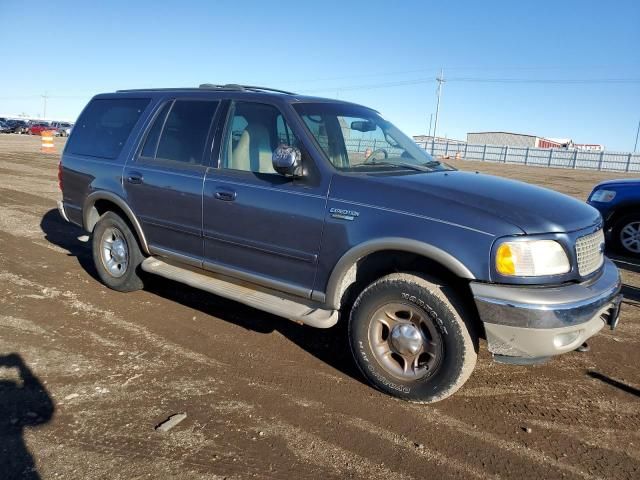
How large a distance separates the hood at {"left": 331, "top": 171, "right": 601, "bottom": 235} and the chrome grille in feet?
0.32

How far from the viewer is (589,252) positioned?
334 centimetres

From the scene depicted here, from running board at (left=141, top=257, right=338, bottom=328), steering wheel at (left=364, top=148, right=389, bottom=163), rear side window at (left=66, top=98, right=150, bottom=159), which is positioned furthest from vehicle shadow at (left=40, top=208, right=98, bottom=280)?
steering wheel at (left=364, top=148, right=389, bottom=163)

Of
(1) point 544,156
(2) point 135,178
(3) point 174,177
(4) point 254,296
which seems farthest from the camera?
(1) point 544,156

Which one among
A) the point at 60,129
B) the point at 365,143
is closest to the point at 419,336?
the point at 365,143

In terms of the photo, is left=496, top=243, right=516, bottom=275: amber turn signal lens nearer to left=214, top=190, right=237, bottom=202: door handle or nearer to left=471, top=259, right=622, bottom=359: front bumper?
left=471, top=259, right=622, bottom=359: front bumper

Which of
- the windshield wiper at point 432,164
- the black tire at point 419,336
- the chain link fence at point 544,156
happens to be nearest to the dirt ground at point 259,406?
the black tire at point 419,336

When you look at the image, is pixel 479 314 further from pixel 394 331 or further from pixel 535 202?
pixel 535 202

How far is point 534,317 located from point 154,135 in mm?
3679

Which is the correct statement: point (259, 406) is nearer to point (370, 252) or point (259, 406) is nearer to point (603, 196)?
point (370, 252)

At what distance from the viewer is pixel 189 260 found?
4.51 m

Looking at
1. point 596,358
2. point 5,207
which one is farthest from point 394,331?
point 5,207

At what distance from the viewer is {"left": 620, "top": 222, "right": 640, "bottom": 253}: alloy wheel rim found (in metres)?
7.52

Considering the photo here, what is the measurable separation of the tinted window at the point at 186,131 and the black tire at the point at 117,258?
0.92 metres

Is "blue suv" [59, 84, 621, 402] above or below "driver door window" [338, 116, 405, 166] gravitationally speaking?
below
